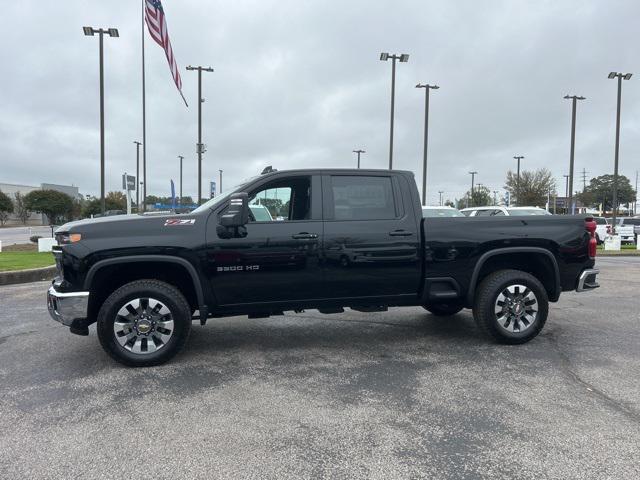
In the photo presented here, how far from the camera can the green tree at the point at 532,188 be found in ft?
187

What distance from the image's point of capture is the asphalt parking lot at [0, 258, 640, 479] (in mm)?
2871

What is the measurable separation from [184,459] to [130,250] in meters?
2.20

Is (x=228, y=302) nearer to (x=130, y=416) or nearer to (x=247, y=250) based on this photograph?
(x=247, y=250)

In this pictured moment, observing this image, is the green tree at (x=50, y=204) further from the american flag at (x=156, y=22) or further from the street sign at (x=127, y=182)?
the american flag at (x=156, y=22)

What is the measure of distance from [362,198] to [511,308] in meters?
2.05

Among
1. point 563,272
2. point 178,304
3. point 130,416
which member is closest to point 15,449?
point 130,416

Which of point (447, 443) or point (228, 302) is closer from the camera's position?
point (447, 443)

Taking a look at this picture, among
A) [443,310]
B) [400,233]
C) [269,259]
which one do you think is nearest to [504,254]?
[400,233]

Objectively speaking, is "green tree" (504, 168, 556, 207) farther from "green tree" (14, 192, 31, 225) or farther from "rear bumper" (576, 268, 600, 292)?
"green tree" (14, 192, 31, 225)

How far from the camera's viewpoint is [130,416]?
11.6 feet

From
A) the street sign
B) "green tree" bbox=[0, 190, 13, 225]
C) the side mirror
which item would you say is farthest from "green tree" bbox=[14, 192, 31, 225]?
the side mirror

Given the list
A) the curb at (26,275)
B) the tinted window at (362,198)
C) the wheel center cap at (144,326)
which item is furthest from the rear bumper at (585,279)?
the curb at (26,275)

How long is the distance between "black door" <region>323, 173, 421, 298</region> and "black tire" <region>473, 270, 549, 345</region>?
78 centimetres

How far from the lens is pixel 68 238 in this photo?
14.5ft
